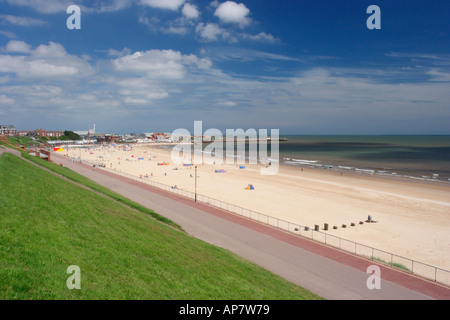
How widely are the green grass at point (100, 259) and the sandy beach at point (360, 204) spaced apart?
40.3 ft

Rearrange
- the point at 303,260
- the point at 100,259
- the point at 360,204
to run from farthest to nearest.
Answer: the point at 360,204 < the point at 303,260 < the point at 100,259

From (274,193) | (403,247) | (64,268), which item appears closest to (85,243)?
(64,268)

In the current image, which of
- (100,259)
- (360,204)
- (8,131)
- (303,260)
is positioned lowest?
(360,204)

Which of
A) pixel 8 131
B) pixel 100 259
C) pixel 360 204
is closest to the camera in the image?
pixel 100 259

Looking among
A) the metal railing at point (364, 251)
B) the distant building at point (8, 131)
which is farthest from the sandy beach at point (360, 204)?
the distant building at point (8, 131)

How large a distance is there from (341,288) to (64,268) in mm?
11093

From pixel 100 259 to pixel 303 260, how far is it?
10713 mm

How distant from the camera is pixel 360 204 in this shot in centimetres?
3138

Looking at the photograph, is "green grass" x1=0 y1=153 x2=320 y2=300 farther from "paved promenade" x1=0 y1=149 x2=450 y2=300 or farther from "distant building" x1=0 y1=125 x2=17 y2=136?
"distant building" x1=0 y1=125 x2=17 y2=136

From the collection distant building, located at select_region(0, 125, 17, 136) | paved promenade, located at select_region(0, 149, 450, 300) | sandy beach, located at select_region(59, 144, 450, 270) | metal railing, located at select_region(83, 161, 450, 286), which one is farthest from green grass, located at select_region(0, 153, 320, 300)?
distant building, located at select_region(0, 125, 17, 136)

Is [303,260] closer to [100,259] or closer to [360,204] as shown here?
[100,259]

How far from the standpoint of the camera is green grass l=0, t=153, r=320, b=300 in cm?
675

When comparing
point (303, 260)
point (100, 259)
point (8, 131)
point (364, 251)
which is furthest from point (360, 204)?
point (8, 131)
